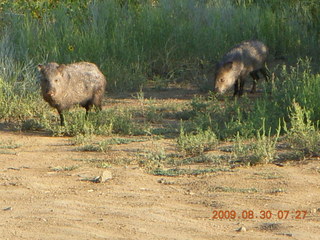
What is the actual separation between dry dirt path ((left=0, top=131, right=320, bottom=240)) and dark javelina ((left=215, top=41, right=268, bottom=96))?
414 cm

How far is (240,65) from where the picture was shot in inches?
414

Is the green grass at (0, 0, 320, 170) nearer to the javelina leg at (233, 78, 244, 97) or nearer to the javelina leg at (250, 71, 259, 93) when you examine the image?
the javelina leg at (250, 71, 259, 93)

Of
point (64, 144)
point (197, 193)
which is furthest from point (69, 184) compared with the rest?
point (64, 144)

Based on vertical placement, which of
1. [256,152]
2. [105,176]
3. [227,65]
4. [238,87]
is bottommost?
[238,87]

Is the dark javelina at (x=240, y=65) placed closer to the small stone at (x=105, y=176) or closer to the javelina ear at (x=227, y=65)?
the javelina ear at (x=227, y=65)

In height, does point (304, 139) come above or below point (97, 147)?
above

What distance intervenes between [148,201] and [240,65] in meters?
5.75

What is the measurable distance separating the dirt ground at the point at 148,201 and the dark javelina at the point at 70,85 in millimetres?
1401

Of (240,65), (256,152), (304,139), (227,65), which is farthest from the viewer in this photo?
(240,65)

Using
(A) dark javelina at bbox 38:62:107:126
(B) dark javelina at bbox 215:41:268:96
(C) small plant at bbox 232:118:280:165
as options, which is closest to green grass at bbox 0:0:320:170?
(A) dark javelina at bbox 38:62:107:126

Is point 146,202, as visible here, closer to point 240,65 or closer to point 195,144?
point 195,144
